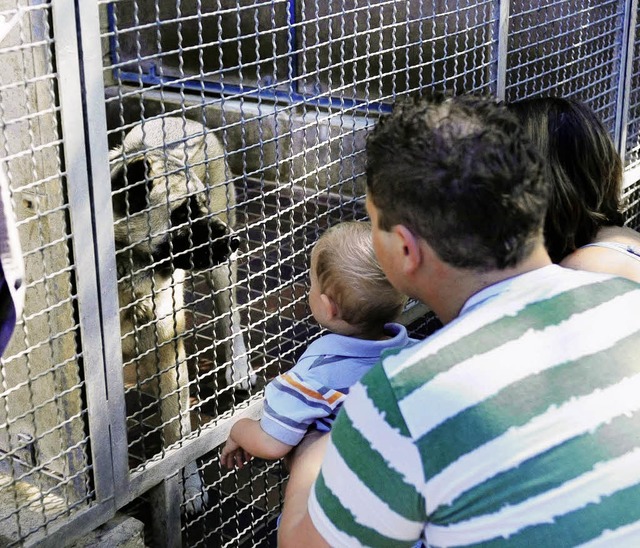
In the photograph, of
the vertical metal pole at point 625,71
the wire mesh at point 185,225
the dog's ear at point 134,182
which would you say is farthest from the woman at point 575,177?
the vertical metal pole at point 625,71

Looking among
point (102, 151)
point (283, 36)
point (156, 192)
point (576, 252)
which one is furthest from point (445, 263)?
point (283, 36)

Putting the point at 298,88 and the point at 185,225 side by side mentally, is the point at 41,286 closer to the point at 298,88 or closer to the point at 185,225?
the point at 185,225

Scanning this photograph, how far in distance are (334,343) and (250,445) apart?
0.35 metres

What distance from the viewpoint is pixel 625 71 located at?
4566 millimetres

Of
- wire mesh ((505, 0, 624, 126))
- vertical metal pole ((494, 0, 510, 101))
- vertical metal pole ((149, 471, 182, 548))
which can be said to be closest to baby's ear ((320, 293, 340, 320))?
vertical metal pole ((149, 471, 182, 548))

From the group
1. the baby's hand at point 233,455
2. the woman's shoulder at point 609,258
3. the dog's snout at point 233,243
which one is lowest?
the baby's hand at point 233,455

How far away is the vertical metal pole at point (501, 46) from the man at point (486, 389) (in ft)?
7.22

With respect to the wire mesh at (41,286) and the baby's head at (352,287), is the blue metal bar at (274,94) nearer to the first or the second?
the wire mesh at (41,286)

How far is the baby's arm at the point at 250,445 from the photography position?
2.20 meters

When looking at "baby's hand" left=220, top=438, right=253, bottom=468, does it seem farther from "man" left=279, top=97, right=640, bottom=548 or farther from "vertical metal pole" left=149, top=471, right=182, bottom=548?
"man" left=279, top=97, right=640, bottom=548

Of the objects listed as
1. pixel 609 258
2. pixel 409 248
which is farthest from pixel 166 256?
pixel 409 248

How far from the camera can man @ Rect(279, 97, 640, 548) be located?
1.31 metres

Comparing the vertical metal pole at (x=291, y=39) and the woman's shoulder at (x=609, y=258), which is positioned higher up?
the vertical metal pole at (x=291, y=39)

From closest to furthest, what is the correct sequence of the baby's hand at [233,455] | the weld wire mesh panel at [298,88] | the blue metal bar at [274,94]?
the baby's hand at [233,455] < the blue metal bar at [274,94] < the weld wire mesh panel at [298,88]
